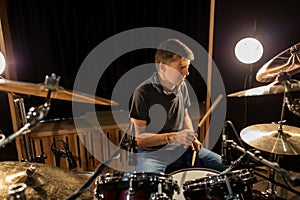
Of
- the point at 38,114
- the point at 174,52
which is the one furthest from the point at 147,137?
the point at 38,114

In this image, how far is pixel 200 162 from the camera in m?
1.85

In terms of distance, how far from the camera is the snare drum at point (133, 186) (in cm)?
126

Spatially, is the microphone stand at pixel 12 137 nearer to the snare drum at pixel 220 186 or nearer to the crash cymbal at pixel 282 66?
the snare drum at pixel 220 186

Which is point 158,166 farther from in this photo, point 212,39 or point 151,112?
point 212,39

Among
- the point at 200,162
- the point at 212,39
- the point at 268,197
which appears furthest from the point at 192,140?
the point at 212,39

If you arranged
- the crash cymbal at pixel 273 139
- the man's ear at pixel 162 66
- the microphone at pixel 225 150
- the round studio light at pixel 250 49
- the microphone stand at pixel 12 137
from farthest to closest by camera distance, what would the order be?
the round studio light at pixel 250 49
the man's ear at pixel 162 66
the crash cymbal at pixel 273 139
the microphone at pixel 225 150
the microphone stand at pixel 12 137

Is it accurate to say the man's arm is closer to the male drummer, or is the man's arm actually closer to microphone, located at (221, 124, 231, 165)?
the male drummer

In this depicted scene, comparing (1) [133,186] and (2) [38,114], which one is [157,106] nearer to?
(1) [133,186]

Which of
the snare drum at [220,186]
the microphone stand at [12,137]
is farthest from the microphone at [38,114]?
the snare drum at [220,186]

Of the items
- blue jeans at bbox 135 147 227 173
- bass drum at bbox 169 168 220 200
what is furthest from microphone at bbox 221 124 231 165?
blue jeans at bbox 135 147 227 173

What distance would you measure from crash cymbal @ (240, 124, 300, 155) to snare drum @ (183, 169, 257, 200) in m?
0.43

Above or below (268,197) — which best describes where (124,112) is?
above

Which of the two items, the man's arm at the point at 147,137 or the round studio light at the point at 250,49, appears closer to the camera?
the man's arm at the point at 147,137

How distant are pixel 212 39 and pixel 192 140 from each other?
3.35ft
